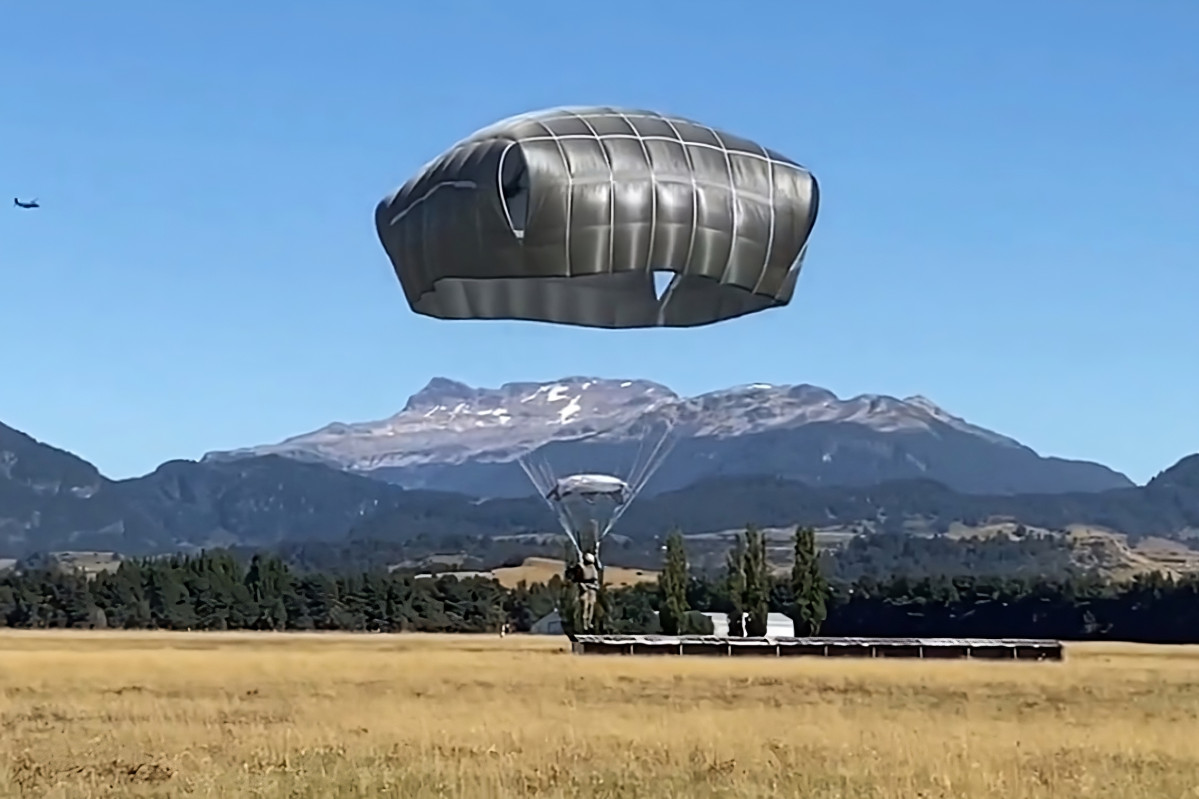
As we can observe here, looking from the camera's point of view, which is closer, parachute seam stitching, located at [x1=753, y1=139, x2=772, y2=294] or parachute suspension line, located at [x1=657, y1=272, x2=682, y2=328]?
parachute seam stitching, located at [x1=753, y1=139, x2=772, y2=294]

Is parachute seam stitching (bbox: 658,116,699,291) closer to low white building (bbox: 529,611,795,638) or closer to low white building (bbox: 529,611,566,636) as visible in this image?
low white building (bbox: 529,611,795,638)

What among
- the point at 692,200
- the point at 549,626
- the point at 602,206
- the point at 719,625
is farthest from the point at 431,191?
the point at 549,626

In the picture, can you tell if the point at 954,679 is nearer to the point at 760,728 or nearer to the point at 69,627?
the point at 760,728

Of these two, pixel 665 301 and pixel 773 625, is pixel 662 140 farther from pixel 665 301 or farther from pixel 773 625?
pixel 773 625

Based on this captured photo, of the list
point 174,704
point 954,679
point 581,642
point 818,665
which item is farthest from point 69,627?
point 174,704

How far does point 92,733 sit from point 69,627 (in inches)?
4289

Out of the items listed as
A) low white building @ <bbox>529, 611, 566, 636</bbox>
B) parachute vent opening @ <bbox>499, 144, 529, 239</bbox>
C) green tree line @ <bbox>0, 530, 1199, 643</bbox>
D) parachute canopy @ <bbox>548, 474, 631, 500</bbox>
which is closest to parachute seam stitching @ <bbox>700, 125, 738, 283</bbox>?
parachute vent opening @ <bbox>499, 144, 529, 239</bbox>

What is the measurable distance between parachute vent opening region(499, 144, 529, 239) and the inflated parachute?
Result: 0.07 ft

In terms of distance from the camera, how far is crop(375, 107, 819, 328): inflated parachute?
27688 mm

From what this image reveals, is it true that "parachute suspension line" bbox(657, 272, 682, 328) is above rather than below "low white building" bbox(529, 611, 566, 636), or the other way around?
above

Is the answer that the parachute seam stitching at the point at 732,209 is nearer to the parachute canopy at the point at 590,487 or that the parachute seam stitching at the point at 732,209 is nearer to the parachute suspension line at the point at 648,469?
the parachute suspension line at the point at 648,469

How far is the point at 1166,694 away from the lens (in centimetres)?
3525

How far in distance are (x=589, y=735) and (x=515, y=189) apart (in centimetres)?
952

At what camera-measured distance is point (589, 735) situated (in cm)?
2150
